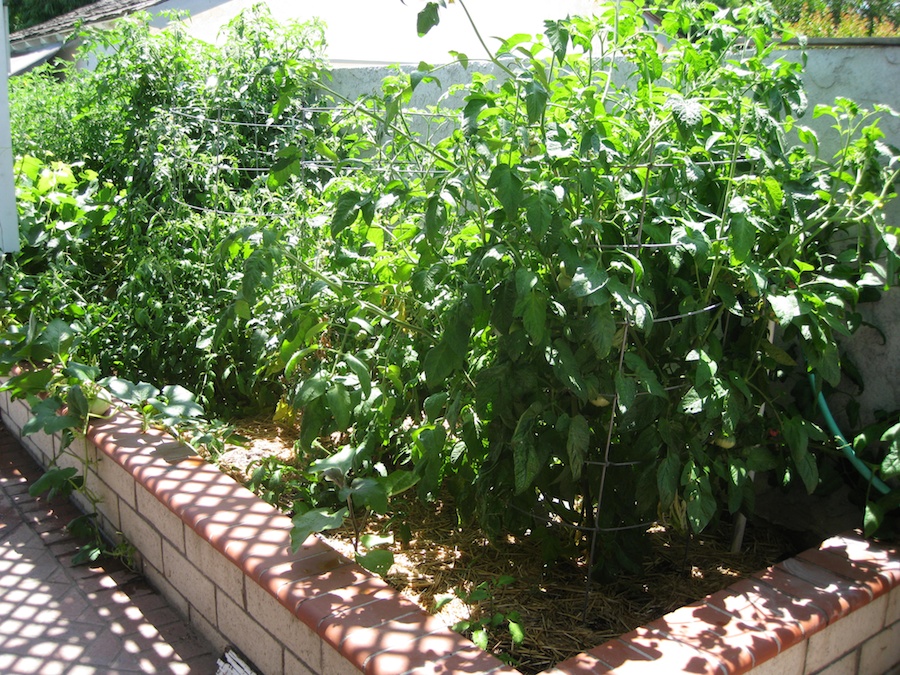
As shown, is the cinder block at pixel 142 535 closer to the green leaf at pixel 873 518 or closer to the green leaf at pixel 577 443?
the green leaf at pixel 577 443

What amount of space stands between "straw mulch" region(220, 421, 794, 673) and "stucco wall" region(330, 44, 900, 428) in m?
0.60

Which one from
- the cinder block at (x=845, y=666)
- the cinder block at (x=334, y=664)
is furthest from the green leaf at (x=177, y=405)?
the cinder block at (x=845, y=666)

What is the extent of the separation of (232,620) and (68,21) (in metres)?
13.1

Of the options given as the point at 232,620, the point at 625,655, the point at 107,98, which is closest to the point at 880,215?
the point at 625,655

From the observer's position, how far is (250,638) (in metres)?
2.56

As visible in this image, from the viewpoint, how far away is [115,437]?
3328 mm

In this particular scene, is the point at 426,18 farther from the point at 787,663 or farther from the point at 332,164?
the point at 332,164

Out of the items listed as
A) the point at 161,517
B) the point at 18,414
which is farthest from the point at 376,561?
the point at 18,414

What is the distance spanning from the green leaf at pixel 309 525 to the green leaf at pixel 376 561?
13cm

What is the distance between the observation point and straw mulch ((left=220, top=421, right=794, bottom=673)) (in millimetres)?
2467

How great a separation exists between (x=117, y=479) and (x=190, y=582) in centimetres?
63

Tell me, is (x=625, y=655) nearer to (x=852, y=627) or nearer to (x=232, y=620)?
(x=852, y=627)

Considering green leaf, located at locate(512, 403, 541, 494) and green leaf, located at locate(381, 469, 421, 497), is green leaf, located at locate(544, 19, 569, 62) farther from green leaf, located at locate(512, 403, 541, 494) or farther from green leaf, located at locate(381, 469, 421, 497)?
green leaf, located at locate(381, 469, 421, 497)

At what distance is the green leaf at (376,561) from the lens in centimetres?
247
